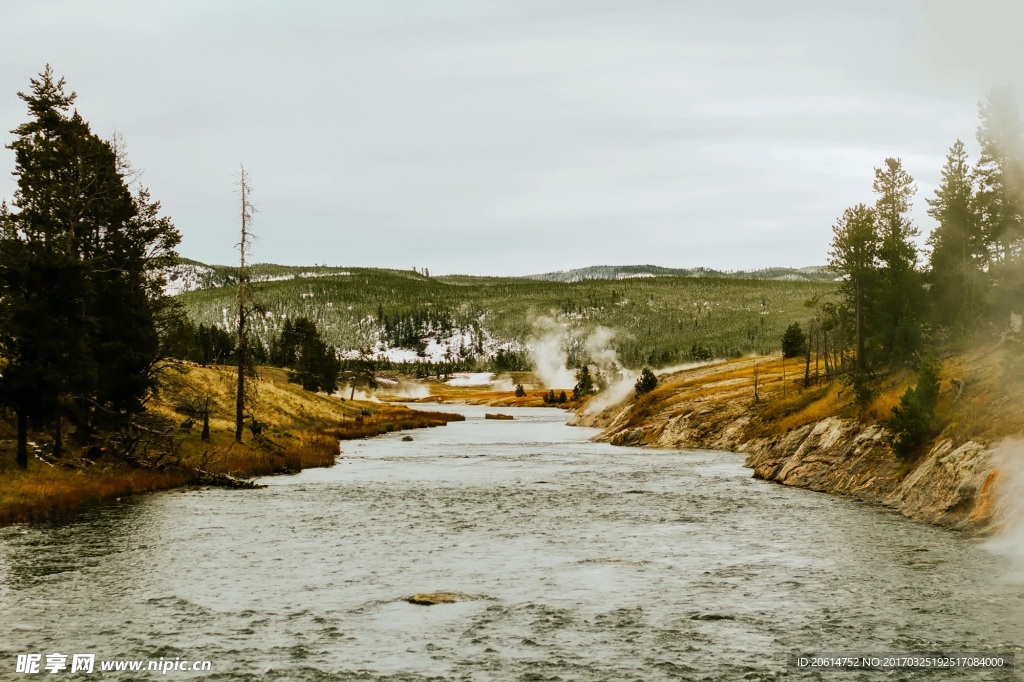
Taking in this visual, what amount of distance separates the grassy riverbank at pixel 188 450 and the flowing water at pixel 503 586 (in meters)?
2.10

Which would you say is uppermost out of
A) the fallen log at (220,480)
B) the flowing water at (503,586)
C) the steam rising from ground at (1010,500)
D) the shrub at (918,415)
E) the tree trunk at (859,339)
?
the tree trunk at (859,339)

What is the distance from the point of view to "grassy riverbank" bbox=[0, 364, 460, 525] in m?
34.2

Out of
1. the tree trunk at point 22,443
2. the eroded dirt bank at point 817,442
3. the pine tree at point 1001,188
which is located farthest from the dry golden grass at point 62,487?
the pine tree at point 1001,188

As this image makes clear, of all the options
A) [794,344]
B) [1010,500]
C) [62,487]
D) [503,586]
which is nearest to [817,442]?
[1010,500]

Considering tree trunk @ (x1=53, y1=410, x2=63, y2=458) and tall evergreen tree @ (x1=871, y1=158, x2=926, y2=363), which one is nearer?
tree trunk @ (x1=53, y1=410, x2=63, y2=458)

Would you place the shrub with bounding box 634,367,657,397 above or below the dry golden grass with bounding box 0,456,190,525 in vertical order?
above

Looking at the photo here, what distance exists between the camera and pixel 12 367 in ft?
118

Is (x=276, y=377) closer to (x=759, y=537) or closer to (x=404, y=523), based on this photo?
(x=404, y=523)

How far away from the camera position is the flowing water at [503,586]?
16609 mm

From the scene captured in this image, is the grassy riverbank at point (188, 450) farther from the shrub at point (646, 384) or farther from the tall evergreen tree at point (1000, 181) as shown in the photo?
the tall evergreen tree at point (1000, 181)

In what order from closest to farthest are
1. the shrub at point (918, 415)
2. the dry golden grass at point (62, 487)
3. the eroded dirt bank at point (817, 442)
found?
the eroded dirt bank at point (817, 442) → the dry golden grass at point (62, 487) → the shrub at point (918, 415)

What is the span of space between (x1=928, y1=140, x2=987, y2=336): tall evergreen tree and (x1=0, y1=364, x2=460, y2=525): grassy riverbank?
1834 inches
